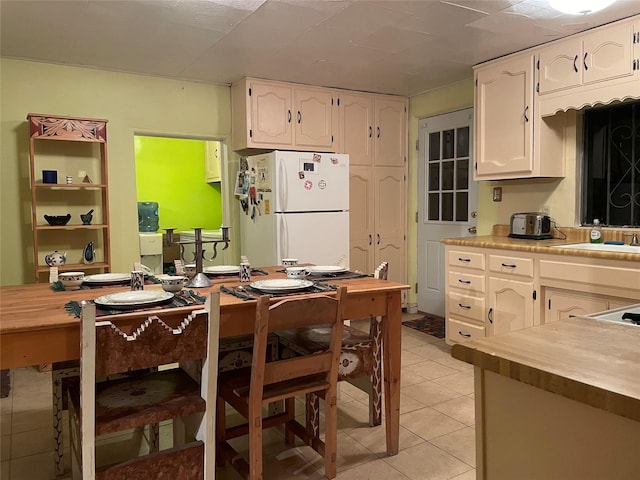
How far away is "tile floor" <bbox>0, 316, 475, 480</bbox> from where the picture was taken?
2.21 m

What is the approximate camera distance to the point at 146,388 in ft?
6.29

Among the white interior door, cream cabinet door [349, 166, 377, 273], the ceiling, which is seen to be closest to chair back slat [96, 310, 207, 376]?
the ceiling

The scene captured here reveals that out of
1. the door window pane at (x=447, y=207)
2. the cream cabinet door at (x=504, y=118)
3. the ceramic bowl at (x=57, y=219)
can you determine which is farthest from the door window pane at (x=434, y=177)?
the ceramic bowl at (x=57, y=219)

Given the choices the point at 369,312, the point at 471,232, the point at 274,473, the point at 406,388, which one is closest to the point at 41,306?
the point at 274,473

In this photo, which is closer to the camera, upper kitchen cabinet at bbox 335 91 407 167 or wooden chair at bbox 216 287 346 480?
wooden chair at bbox 216 287 346 480

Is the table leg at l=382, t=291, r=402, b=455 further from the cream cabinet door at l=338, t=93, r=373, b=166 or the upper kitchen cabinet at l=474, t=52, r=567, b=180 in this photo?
the cream cabinet door at l=338, t=93, r=373, b=166

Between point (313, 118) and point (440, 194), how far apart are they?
4.77ft

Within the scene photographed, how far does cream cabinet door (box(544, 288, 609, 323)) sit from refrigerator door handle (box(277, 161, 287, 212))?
A: 2.05 meters

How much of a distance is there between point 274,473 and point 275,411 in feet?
1.76

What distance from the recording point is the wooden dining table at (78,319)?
163 cm

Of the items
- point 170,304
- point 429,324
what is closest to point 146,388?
point 170,304

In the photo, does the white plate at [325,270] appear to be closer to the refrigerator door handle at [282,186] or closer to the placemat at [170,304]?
the placemat at [170,304]

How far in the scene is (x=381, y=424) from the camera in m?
2.66

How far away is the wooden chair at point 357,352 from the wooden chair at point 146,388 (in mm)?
600
